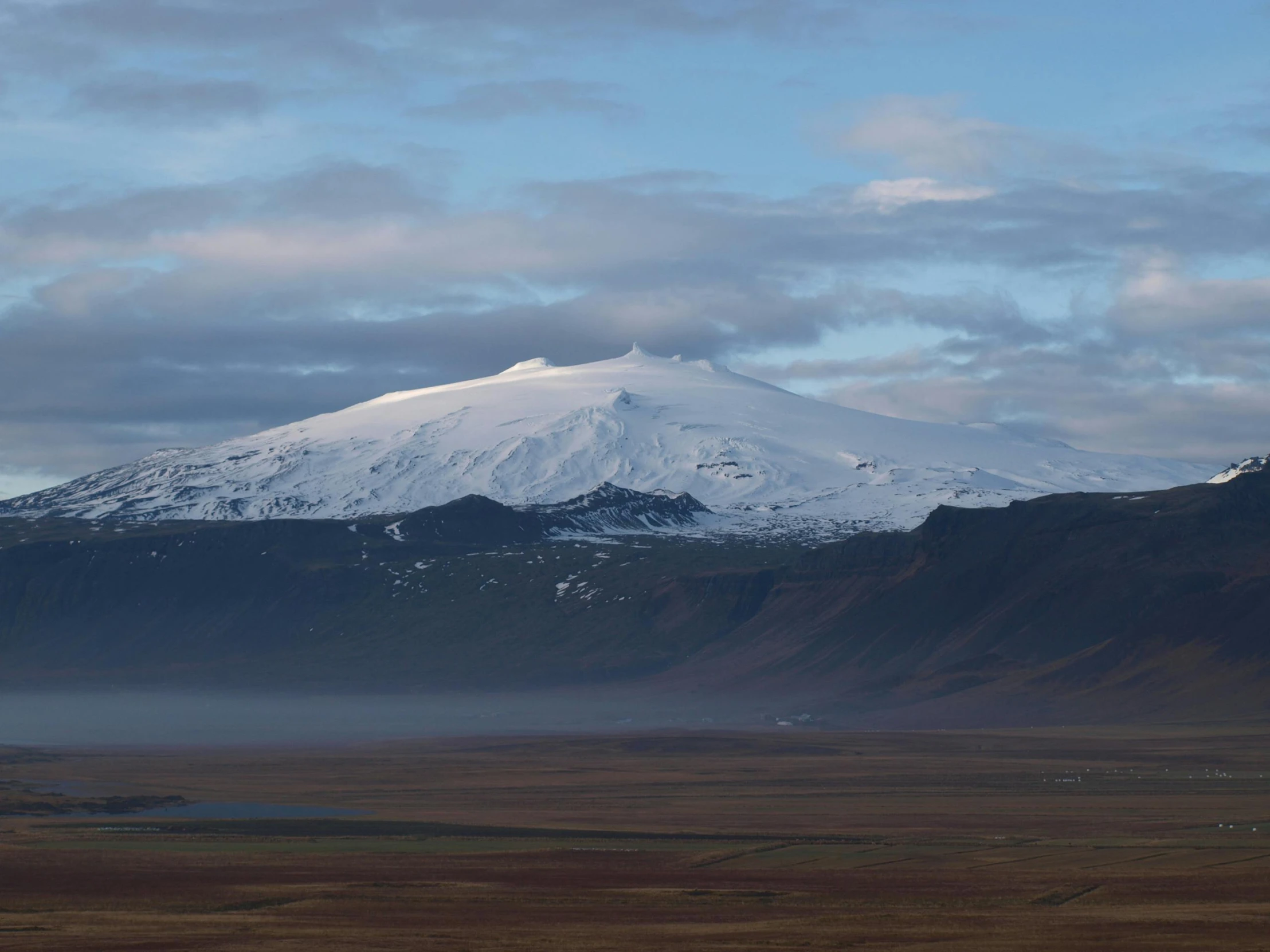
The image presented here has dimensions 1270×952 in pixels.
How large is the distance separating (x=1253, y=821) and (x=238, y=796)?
221ft

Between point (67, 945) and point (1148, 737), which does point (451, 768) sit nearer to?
point (1148, 737)

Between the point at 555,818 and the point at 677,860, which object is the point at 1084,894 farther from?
the point at 555,818

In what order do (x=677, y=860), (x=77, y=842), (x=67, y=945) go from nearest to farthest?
(x=67, y=945)
(x=677, y=860)
(x=77, y=842)

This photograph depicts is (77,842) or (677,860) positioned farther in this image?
(77,842)

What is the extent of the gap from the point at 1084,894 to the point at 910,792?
176ft

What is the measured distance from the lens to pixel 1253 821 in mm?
97875

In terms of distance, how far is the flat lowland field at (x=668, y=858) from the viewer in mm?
61000

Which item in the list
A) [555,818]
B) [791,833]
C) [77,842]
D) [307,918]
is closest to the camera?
[307,918]

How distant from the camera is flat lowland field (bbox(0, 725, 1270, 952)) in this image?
2402 inches

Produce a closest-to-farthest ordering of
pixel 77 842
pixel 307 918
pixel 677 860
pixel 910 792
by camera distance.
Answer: pixel 307 918 < pixel 677 860 < pixel 77 842 < pixel 910 792

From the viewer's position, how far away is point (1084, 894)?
69.4 metres

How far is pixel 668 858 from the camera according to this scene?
8525 cm

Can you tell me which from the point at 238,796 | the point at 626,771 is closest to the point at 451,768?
the point at 626,771

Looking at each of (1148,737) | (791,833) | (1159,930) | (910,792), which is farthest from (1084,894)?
(1148,737)
